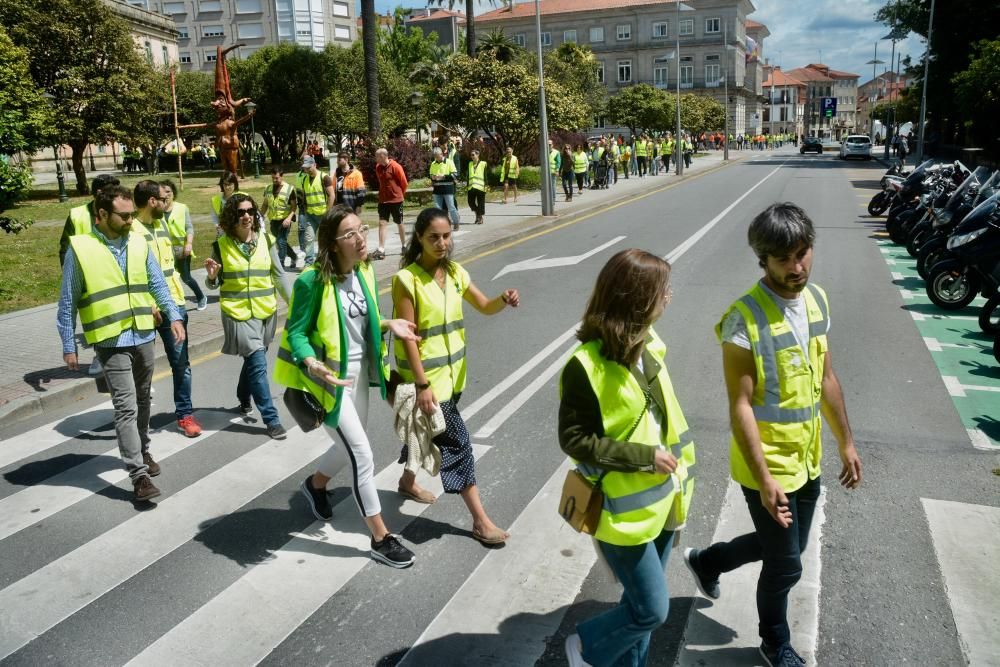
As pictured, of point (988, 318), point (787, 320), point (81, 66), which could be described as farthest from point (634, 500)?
point (81, 66)

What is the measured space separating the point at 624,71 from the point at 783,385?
9618 cm

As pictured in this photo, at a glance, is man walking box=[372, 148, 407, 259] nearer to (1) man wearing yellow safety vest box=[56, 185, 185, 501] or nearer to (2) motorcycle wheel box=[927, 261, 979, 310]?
(2) motorcycle wheel box=[927, 261, 979, 310]

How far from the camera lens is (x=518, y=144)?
102ft

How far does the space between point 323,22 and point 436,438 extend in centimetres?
8817

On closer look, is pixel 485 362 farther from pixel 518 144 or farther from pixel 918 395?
pixel 518 144

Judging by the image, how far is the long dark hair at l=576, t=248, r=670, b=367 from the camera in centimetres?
272

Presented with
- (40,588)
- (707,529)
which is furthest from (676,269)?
(40,588)

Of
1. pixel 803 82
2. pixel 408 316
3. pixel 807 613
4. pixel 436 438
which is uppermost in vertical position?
pixel 803 82

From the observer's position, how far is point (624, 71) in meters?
93.5

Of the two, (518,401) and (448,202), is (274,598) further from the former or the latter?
(448,202)

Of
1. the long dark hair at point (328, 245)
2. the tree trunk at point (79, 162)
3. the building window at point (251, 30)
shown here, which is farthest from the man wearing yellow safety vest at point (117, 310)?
the building window at point (251, 30)

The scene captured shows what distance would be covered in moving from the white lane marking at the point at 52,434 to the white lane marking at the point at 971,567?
5616 mm

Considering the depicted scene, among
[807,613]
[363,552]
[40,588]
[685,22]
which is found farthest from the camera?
[685,22]

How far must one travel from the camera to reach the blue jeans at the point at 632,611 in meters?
2.79
